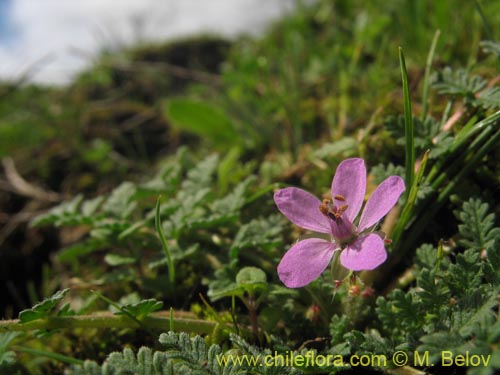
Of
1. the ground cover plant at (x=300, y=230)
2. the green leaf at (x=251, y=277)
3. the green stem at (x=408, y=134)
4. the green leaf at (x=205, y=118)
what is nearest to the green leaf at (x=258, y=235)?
the ground cover plant at (x=300, y=230)

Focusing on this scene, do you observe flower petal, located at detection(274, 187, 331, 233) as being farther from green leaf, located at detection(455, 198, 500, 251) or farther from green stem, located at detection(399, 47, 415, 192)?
green leaf, located at detection(455, 198, 500, 251)

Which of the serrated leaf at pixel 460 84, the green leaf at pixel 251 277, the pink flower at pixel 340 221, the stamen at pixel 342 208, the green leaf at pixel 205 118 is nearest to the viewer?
the pink flower at pixel 340 221

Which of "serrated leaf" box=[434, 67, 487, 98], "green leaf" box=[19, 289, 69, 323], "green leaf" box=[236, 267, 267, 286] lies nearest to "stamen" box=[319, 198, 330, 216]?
"green leaf" box=[236, 267, 267, 286]

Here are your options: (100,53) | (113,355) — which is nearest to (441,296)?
(113,355)

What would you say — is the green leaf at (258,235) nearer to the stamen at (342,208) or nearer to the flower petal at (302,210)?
the flower petal at (302,210)

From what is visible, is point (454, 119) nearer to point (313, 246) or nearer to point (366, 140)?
point (366, 140)

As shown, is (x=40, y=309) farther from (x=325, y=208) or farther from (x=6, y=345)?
(x=325, y=208)
